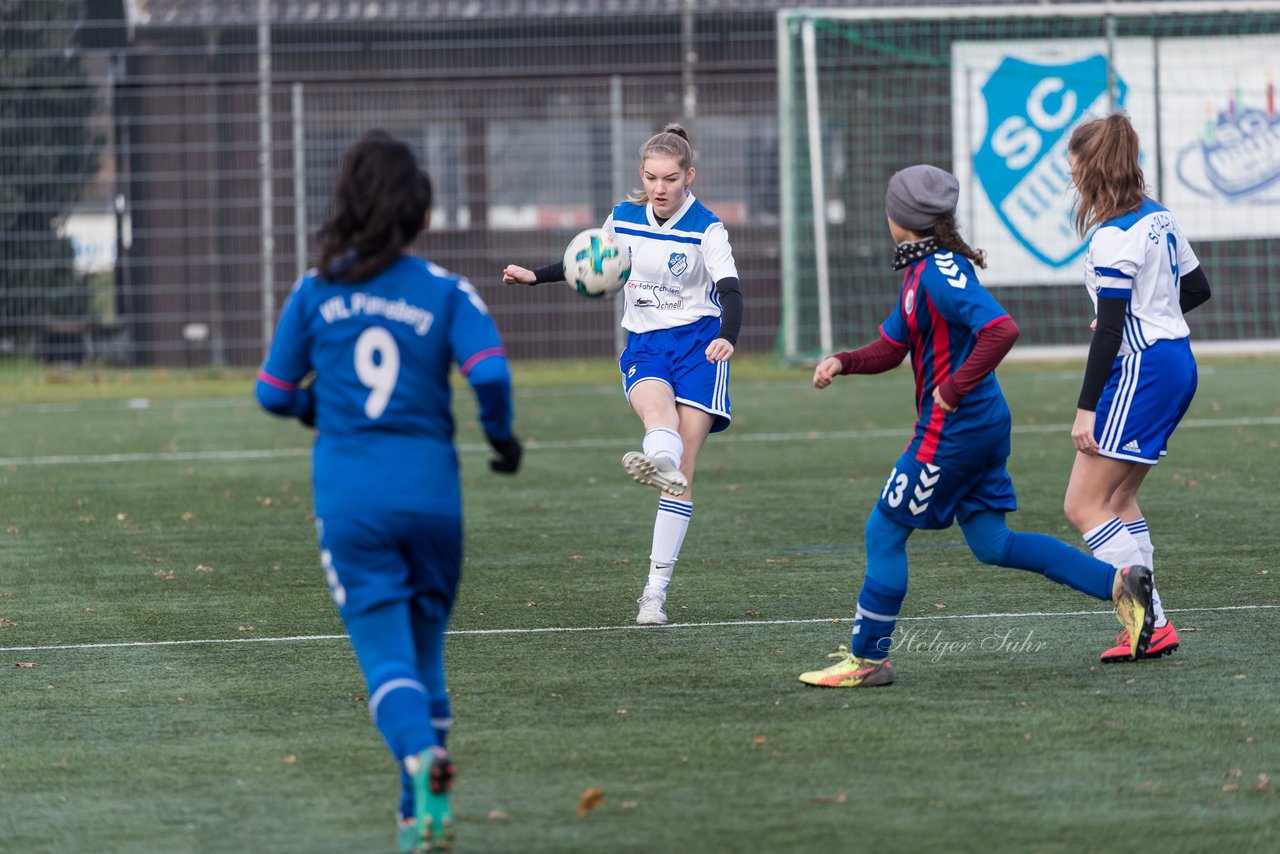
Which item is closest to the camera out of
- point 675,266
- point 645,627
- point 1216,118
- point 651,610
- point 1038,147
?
point 645,627

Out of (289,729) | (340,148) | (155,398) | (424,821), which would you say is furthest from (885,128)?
(424,821)

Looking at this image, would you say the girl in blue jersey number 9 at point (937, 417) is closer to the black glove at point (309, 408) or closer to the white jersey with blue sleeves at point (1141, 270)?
the white jersey with blue sleeves at point (1141, 270)

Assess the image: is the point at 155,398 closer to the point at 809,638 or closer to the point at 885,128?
the point at 885,128

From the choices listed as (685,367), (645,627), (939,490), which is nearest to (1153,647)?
(939,490)

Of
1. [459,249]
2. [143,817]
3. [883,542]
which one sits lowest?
→ [143,817]

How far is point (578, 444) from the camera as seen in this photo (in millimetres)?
13648

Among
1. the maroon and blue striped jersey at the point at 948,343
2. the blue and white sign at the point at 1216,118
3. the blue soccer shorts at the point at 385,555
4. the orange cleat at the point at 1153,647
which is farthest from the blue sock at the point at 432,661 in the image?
the blue and white sign at the point at 1216,118

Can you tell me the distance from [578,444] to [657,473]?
21.3ft

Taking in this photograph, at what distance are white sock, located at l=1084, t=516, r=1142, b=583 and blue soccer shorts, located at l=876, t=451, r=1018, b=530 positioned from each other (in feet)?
1.89

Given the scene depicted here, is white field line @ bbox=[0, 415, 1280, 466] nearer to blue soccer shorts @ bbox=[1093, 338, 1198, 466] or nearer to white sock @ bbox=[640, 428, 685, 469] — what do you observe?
white sock @ bbox=[640, 428, 685, 469]

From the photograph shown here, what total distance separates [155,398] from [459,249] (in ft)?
14.2

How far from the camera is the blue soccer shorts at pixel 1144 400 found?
245 inches

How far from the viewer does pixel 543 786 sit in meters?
4.82

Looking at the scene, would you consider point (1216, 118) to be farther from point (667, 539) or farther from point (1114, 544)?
point (1114, 544)
